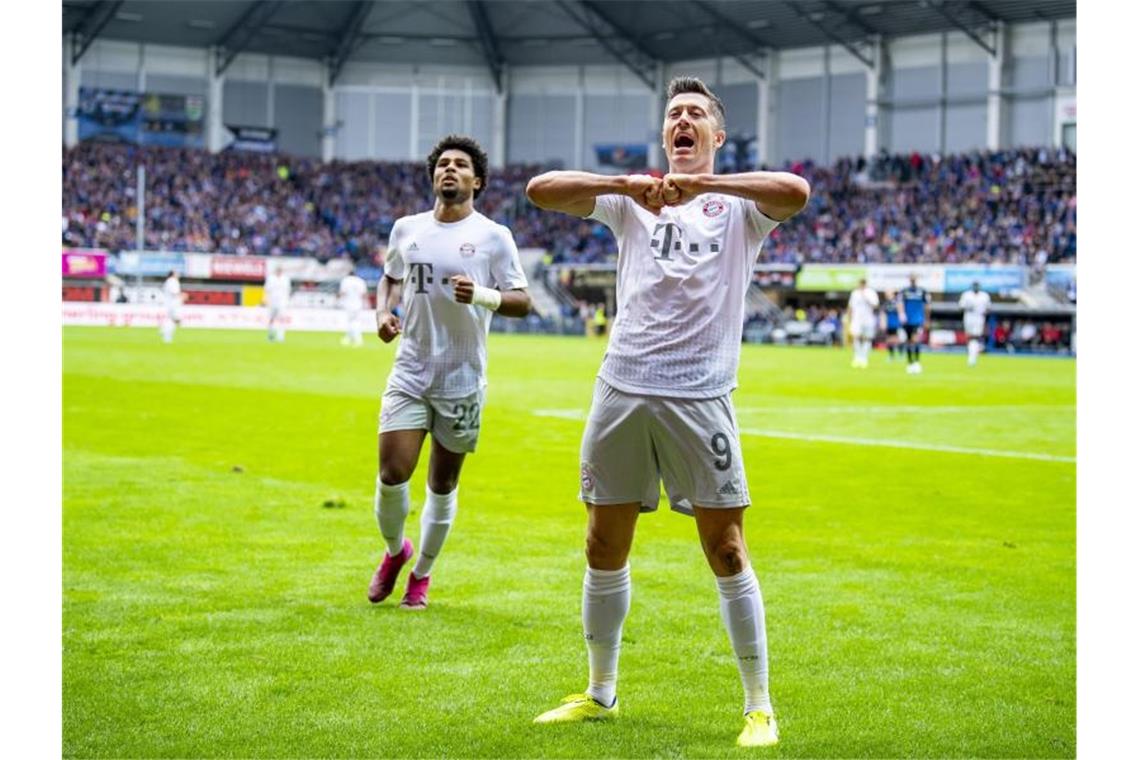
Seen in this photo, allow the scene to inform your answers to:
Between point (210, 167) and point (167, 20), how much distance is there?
298 inches

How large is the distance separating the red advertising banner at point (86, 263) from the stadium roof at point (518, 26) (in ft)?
42.2

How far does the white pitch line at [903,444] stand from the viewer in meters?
16.3

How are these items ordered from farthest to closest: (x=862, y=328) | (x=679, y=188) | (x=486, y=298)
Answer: (x=862, y=328) → (x=486, y=298) → (x=679, y=188)

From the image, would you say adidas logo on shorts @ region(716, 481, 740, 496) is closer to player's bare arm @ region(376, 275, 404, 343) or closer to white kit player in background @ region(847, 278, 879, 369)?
player's bare arm @ region(376, 275, 404, 343)

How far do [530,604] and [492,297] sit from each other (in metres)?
1.83

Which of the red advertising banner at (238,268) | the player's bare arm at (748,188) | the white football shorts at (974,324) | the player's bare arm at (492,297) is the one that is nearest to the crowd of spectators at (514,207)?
the red advertising banner at (238,268)

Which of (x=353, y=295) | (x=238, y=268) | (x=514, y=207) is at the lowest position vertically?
(x=353, y=295)

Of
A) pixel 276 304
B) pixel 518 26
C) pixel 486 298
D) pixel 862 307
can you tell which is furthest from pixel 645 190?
pixel 518 26

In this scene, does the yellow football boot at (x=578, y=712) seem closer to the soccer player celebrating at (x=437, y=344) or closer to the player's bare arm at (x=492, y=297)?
the player's bare arm at (x=492, y=297)

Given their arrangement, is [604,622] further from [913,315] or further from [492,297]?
[913,315]

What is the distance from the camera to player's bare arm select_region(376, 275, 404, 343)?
27.3 feet

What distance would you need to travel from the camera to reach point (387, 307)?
28.7ft

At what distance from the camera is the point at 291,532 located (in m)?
10.8

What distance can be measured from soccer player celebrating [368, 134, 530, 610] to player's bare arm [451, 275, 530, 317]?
0.18m
